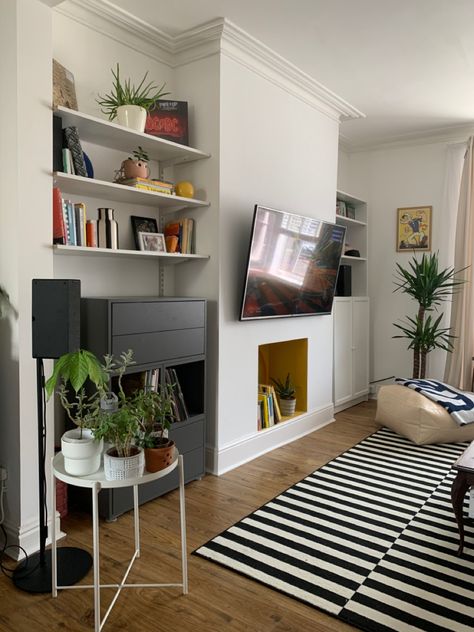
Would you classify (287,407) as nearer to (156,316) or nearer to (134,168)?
(156,316)

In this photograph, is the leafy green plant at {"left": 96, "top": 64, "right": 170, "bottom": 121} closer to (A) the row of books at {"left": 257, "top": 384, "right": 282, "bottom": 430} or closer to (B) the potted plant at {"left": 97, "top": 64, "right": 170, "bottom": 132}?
(B) the potted plant at {"left": 97, "top": 64, "right": 170, "bottom": 132}

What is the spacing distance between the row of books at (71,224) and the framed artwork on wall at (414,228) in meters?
3.66

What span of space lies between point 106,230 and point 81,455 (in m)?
1.38

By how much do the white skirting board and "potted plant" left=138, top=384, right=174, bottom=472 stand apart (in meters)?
1.40

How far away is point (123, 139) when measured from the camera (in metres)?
2.84

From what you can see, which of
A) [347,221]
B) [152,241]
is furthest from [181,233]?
[347,221]

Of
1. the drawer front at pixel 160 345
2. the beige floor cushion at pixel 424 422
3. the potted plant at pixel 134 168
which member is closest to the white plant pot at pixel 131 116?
the potted plant at pixel 134 168

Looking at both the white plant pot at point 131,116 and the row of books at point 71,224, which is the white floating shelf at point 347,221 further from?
the row of books at point 71,224

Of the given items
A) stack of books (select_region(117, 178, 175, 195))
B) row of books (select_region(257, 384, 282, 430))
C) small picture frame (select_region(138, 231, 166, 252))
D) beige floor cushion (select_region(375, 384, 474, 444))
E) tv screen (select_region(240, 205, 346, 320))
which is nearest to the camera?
stack of books (select_region(117, 178, 175, 195))

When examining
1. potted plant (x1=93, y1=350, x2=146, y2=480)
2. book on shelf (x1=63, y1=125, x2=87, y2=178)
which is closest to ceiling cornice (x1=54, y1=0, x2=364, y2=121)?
book on shelf (x1=63, y1=125, x2=87, y2=178)

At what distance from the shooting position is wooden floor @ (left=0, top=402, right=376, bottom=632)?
5.93 ft

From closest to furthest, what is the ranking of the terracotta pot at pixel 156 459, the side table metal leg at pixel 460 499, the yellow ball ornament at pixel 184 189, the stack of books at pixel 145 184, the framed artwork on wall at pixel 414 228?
the terracotta pot at pixel 156 459, the side table metal leg at pixel 460 499, the stack of books at pixel 145 184, the yellow ball ornament at pixel 184 189, the framed artwork on wall at pixel 414 228

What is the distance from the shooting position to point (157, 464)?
180 centimetres

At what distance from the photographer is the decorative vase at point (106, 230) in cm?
272
